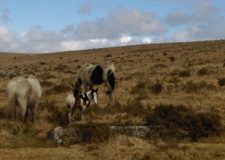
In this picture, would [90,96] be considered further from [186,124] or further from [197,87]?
[186,124]

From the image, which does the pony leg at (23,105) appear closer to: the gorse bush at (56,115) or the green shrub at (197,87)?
the gorse bush at (56,115)

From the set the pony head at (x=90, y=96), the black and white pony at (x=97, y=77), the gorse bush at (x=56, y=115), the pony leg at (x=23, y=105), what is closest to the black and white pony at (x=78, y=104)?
the pony head at (x=90, y=96)

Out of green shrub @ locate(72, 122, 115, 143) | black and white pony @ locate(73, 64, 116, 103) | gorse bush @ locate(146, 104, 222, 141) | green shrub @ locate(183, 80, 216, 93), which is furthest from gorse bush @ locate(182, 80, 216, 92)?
green shrub @ locate(72, 122, 115, 143)

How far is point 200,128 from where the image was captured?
13.2m

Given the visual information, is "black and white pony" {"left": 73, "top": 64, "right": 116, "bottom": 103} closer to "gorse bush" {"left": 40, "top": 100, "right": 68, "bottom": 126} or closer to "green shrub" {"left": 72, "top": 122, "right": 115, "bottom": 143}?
"gorse bush" {"left": 40, "top": 100, "right": 68, "bottom": 126}

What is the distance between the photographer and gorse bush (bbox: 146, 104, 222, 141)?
1316 cm

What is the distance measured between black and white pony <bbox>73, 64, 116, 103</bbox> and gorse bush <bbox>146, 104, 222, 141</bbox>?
607 cm

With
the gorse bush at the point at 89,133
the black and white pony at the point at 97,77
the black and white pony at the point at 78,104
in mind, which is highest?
the black and white pony at the point at 97,77

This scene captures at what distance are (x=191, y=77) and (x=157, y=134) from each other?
51.4ft

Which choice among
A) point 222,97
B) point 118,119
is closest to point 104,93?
point 222,97

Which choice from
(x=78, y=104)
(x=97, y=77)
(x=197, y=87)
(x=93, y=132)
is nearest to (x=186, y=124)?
(x=93, y=132)

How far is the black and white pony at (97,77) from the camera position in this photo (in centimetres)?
2058

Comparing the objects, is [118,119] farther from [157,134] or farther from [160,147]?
[160,147]

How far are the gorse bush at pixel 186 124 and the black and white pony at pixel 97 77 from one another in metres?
6.07
